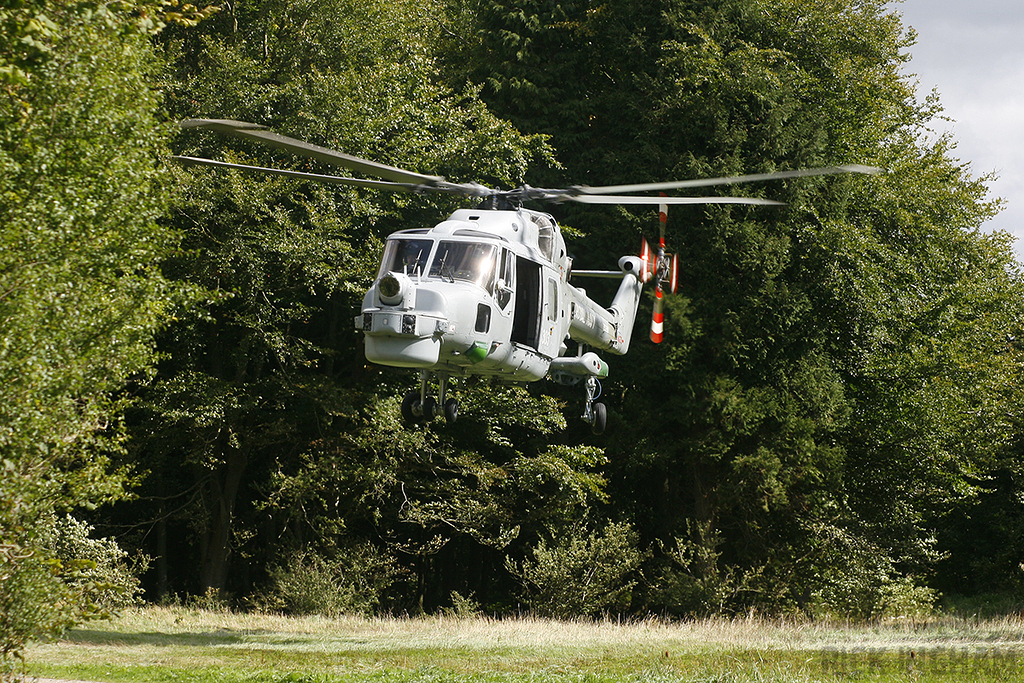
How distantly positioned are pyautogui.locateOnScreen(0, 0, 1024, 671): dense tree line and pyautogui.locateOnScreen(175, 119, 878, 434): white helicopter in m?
7.90

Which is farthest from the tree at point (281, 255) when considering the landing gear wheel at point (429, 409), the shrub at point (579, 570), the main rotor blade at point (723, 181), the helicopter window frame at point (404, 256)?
the main rotor blade at point (723, 181)

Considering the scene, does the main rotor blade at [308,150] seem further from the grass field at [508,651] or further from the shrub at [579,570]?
the shrub at [579,570]

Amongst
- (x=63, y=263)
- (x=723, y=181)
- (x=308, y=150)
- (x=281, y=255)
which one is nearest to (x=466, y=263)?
(x=308, y=150)

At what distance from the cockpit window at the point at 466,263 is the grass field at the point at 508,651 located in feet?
15.8

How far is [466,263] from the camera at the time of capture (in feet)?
36.8

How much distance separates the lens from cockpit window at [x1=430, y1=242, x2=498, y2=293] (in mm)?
11109

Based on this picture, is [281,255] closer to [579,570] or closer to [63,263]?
[63,263]

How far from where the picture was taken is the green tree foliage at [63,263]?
10.3 m

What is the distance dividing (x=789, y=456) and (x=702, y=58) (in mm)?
9614

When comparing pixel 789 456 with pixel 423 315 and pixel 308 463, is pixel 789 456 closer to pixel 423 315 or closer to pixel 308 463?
pixel 308 463

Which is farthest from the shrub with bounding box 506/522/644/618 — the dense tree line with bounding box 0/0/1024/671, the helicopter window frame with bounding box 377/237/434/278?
the helicopter window frame with bounding box 377/237/434/278

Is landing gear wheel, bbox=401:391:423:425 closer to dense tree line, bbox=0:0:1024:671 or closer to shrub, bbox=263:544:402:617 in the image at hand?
dense tree line, bbox=0:0:1024:671

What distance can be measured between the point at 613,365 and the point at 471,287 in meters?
13.0

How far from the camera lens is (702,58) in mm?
23406
